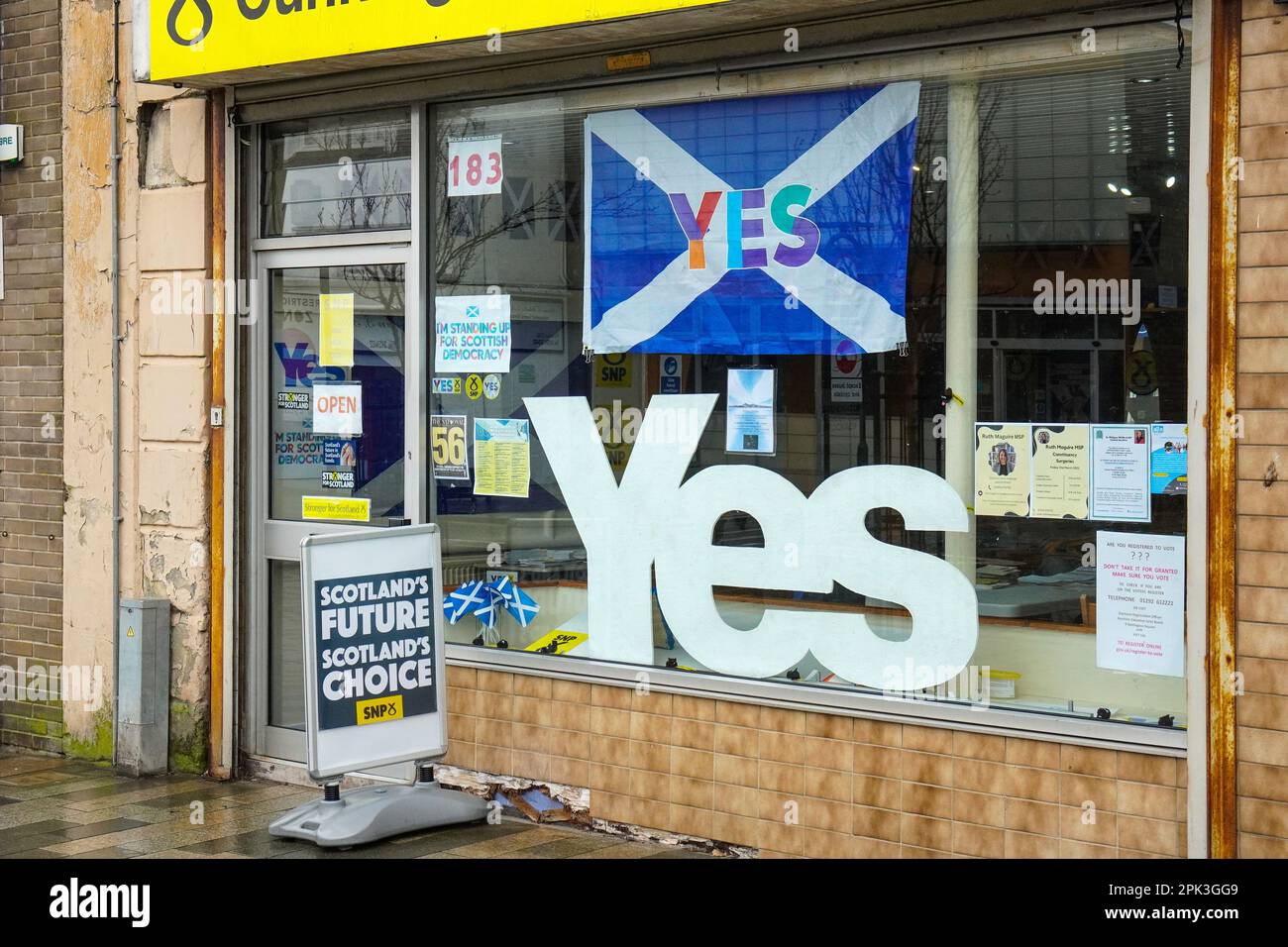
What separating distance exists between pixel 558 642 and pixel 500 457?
3.11 ft

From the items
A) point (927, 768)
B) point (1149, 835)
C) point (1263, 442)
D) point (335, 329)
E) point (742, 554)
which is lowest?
point (1149, 835)

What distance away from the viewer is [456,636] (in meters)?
7.46

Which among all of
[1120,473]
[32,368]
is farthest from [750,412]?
[32,368]

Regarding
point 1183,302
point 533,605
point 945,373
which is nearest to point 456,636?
point 533,605

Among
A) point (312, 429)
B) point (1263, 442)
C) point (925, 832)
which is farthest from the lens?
point (312, 429)

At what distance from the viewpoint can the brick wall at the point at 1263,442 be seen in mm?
5059

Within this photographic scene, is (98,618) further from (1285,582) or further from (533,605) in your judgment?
(1285,582)

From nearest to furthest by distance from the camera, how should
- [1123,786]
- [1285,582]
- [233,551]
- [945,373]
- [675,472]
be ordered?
[1285,582] → [1123,786] → [945,373] → [675,472] → [233,551]

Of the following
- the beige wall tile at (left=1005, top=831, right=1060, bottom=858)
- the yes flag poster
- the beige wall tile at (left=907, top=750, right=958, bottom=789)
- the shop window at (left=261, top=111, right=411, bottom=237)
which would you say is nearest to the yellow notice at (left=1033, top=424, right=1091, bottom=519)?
the yes flag poster

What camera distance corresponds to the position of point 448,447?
7.44m

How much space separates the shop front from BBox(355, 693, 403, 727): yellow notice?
59 cm

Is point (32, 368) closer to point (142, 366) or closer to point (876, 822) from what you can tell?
point (142, 366)

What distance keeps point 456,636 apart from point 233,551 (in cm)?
148

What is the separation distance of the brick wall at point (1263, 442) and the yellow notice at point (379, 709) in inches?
141
